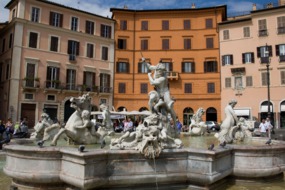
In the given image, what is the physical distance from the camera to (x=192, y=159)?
18.2 ft

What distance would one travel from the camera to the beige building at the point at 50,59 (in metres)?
30.5

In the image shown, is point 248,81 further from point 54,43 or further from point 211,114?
point 54,43

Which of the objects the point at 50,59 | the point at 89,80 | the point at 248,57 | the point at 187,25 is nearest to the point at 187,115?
the point at 248,57

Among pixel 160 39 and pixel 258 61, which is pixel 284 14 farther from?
pixel 160 39

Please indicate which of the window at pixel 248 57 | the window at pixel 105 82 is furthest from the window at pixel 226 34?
the window at pixel 105 82

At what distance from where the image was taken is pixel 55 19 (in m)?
33.7

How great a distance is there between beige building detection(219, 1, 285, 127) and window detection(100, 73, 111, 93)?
607 inches

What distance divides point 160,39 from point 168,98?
1239 inches

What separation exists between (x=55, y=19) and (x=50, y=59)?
201 inches

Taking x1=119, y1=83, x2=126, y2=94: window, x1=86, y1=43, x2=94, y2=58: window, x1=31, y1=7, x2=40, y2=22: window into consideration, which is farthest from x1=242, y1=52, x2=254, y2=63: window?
x1=31, y1=7, x2=40, y2=22: window

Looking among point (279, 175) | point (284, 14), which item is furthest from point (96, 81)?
point (279, 175)

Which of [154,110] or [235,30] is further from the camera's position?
[235,30]

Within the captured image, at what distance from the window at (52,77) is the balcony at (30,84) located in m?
1.29

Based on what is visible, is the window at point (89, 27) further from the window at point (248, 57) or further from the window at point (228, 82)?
the window at point (248, 57)
